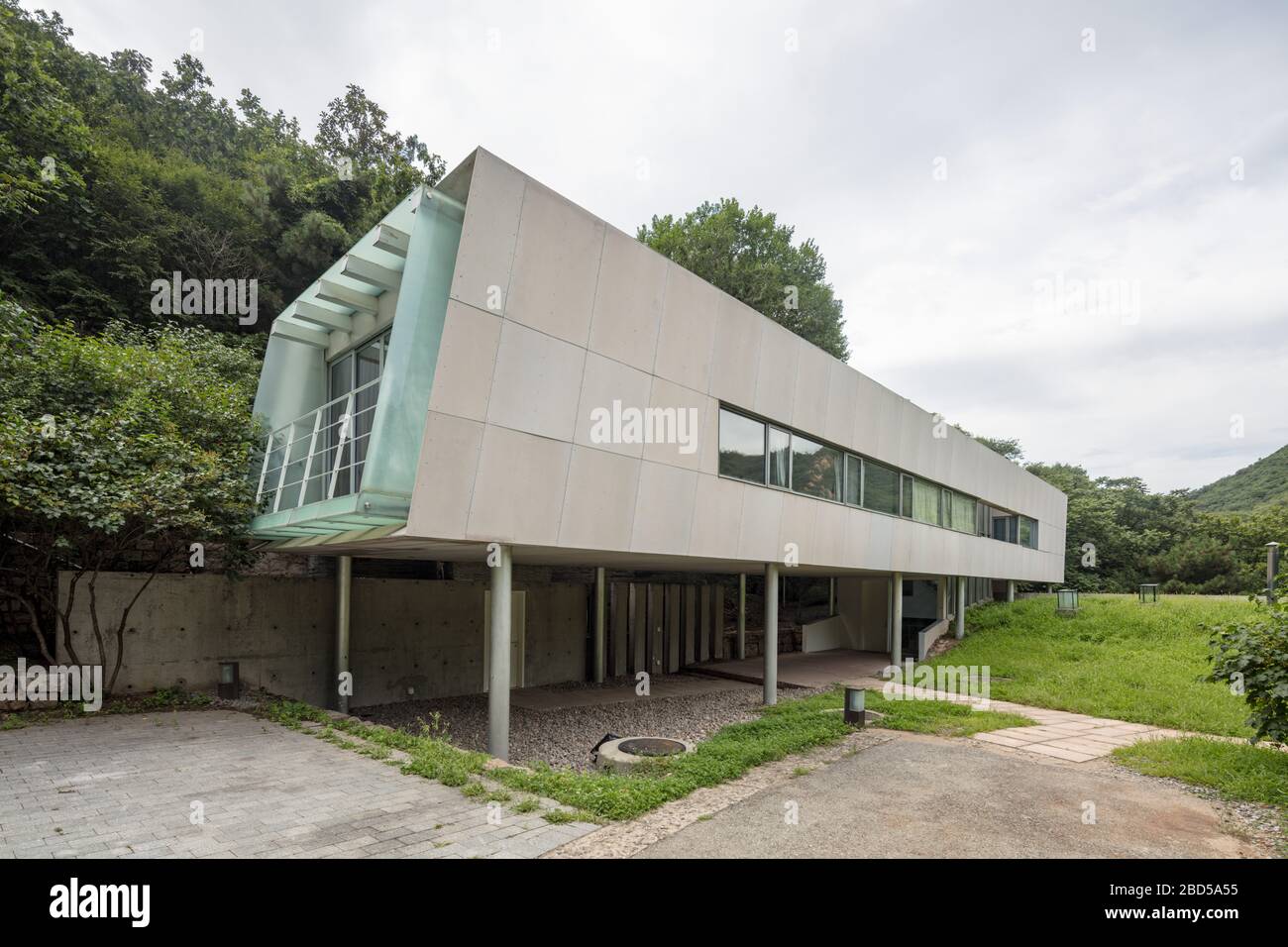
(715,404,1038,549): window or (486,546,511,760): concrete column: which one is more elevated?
(715,404,1038,549): window

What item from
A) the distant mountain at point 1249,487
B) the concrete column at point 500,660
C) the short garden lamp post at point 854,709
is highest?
the distant mountain at point 1249,487

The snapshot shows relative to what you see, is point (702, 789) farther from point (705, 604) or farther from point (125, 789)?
point (705, 604)

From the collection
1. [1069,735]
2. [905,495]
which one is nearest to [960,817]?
[1069,735]

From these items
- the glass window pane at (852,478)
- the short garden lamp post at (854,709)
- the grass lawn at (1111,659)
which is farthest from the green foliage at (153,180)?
the grass lawn at (1111,659)

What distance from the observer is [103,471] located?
8320 millimetres

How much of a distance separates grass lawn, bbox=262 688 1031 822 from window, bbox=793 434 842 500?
13.2 feet

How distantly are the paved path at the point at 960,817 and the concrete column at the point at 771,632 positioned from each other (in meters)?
4.71

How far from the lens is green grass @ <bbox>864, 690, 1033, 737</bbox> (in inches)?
372

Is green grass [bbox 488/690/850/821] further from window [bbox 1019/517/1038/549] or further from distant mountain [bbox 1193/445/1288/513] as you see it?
distant mountain [bbox 1193/445/1288/513]

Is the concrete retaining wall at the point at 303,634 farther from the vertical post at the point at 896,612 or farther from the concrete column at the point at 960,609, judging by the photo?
the concrete column at the point at 960,609

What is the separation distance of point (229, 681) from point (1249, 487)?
226 feet

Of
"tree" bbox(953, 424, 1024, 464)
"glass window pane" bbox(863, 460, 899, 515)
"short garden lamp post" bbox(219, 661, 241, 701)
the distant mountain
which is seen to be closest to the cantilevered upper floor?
"glass window pane" bbox(863, 460, 899, 515)

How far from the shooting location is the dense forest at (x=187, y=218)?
13.1 m
